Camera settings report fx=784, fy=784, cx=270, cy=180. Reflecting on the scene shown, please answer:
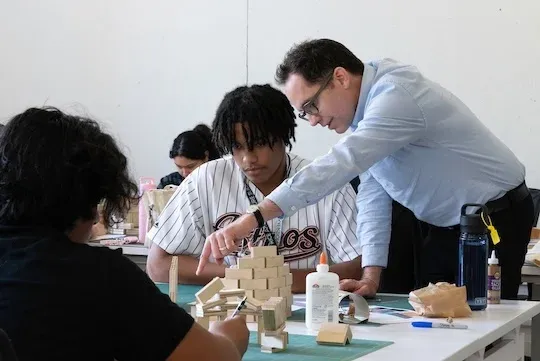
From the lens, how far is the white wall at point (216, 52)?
518cm

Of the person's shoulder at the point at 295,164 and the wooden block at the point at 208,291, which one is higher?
the person's shoulder at the point at 295,164

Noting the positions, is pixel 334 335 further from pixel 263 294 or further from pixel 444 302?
pixel 444 302

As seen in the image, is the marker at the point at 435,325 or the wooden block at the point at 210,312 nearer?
the wooden block at the point at 210,312

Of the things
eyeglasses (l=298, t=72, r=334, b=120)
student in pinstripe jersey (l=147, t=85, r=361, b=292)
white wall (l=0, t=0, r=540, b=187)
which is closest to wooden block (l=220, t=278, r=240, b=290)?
student in pinstripe jersey (l=147, t=85, r=361, b=292)

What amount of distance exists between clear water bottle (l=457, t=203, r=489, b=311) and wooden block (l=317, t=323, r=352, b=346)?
528 mm

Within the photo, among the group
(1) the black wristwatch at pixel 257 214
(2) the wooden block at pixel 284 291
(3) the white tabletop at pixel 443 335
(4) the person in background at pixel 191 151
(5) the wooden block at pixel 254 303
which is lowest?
(3) the white tabletop at pixel 443 335

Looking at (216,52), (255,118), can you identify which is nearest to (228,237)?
(255,118)

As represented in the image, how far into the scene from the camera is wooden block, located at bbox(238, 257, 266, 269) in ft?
6.05

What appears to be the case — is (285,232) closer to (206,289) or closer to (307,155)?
(206,289)

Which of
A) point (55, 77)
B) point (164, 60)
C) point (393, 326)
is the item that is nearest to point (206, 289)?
point (393, 326)

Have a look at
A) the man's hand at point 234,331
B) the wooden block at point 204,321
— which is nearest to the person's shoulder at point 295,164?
the wooden block at point 204,321

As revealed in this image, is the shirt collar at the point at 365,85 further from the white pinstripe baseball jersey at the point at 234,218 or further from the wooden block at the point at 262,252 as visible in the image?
the wooden block at the point at 262,252

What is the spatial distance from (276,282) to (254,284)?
6 cm

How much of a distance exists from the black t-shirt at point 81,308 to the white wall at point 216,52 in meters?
4.09
